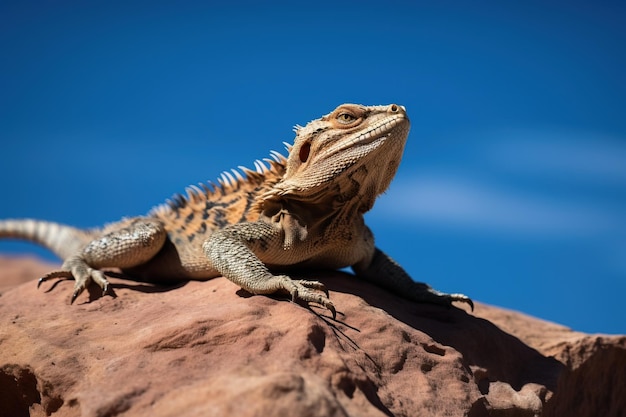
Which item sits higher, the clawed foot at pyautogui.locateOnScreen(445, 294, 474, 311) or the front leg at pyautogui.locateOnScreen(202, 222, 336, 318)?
the clawed foot at pyautogui.locateOnScreen(445, 294, 474, 311)

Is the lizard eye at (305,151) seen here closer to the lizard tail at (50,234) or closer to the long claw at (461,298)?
the long claw at (461,298)

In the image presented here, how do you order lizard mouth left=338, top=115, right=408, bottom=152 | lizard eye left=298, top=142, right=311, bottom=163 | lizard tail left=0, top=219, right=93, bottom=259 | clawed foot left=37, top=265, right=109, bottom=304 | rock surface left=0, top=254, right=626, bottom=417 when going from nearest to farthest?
rock surface left=0, top=254, right=626, bottom=417, lizard mouth left=338, top=115, right=408, bottom=152, lizard eye left=298, top=142, right=311, bottom=163, clawed foot left=37, top=265, right=109, bottom=304, lizard tail left=0, top=219, right=93, bottom=259

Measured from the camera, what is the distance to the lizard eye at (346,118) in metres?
5.61

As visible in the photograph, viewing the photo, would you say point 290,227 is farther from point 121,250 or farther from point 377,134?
point 121,250

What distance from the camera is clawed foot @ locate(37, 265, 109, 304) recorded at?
5879mm

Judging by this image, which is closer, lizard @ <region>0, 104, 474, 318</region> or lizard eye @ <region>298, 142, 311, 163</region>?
lizard @ <region>0, 104, 474, 318</region>

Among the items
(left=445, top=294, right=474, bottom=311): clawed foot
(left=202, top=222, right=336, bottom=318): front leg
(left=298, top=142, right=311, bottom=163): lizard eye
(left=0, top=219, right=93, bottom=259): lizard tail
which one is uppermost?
(left=298, top=142, right=311, bottom=163): lizard eye

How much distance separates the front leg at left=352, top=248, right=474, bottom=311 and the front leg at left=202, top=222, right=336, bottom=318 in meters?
1.28

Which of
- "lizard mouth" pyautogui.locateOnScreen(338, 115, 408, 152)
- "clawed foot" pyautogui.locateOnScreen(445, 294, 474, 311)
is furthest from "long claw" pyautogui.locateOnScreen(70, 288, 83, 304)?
"clawed foot" pyautogui.locateOnScreen(445, 294, 474, 311)

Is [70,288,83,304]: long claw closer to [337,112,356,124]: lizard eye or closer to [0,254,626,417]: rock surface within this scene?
[0,254,626,417]: rock surface

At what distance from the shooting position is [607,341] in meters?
6.58

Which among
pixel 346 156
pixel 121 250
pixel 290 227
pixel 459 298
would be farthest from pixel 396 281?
pixel 121 250

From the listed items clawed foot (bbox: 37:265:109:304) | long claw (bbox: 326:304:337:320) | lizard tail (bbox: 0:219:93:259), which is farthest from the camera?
lizard tail (bbox: 0:219:93:259)

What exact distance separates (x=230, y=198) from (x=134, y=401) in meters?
3.19
